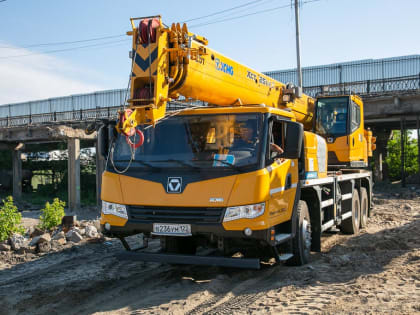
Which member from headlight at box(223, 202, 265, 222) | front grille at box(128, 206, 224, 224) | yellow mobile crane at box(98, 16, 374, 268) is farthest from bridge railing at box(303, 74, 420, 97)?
front grille at box(128, 206, 224, 224)

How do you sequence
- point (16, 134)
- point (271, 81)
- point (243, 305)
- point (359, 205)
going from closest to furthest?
1. point (243, 305)
2. point (271, 81)
3. point (359, 205)
4. point (16, 134)

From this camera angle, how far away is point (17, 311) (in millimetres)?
5625

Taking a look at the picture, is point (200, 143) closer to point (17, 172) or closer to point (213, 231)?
point (213, 231)

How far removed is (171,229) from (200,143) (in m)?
1.24

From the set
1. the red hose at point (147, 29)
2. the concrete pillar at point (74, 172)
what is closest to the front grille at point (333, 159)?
the red hose at point (147, 29)

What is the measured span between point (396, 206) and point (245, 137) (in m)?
13.4

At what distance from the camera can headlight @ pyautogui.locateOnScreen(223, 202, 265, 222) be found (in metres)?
5.77

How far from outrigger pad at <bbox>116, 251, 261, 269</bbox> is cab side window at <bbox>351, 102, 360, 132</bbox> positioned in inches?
245

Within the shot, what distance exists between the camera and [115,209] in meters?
6.34

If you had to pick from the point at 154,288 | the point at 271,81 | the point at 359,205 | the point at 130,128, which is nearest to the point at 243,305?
the point at 154,288

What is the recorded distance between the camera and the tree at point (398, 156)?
26.1 m

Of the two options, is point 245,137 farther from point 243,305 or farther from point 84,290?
point 84,290

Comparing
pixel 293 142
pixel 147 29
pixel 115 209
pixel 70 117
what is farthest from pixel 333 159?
pixel 70 117

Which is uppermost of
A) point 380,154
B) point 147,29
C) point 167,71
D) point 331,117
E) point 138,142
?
point 147,29
